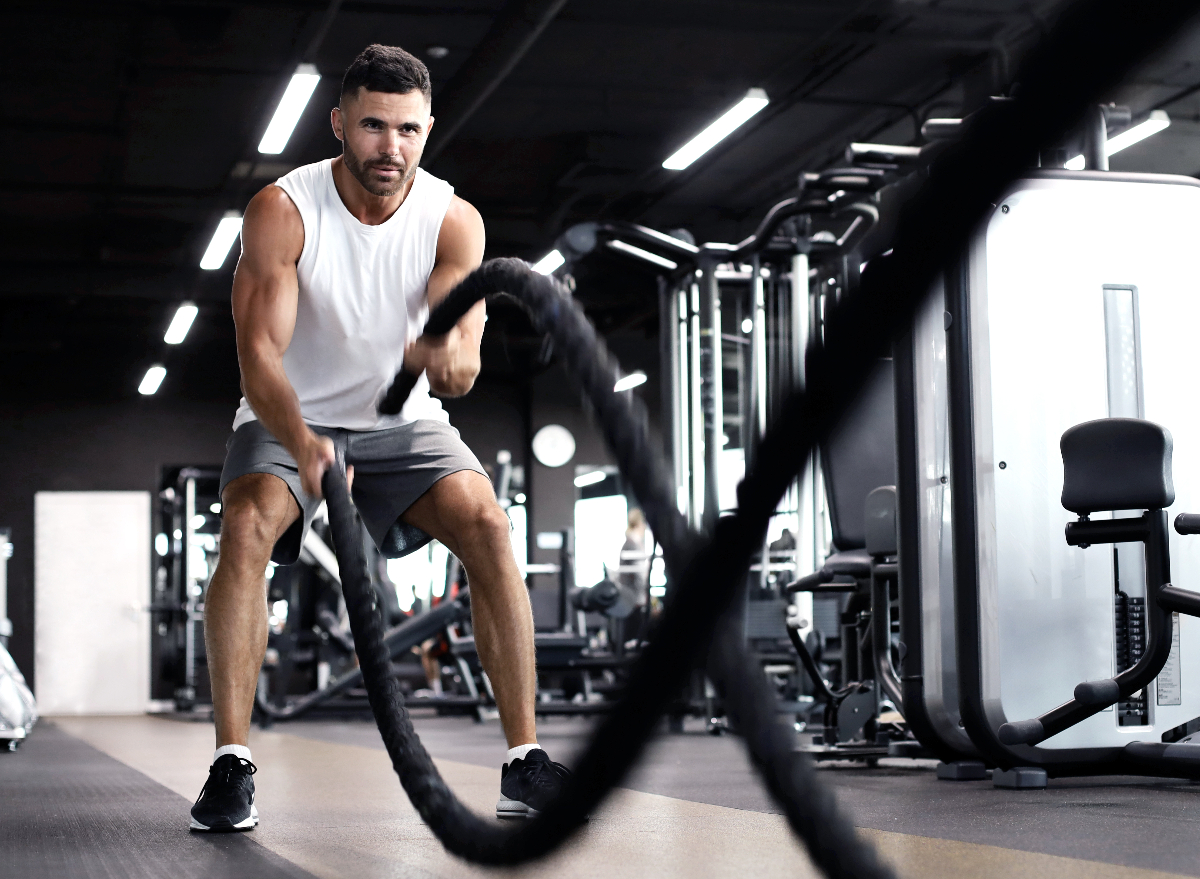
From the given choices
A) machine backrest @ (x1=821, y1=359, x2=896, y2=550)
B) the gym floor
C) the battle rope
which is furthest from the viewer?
machine backrest @ (x1=821, y1=359, x2=896, y2=550)

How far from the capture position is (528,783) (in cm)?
196

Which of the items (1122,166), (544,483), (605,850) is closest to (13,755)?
(605,850)

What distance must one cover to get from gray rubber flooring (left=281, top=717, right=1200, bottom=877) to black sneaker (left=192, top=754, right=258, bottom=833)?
1.68 ft

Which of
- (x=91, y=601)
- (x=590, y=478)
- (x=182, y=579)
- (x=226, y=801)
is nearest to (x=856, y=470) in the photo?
(x=226, y=801)

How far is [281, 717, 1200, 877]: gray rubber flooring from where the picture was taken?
188cm

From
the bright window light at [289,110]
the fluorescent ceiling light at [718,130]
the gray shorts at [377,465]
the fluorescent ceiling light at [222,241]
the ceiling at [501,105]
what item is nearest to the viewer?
the gray shorts at [377,465]

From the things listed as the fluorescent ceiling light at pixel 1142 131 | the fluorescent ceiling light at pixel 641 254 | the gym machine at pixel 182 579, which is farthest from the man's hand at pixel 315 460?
the gym machine at pixel 182 579

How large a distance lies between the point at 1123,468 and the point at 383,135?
1584 millimetres

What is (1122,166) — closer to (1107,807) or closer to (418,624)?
(418,624)

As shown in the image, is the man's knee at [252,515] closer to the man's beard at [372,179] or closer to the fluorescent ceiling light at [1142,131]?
the man's beard at [372,179]

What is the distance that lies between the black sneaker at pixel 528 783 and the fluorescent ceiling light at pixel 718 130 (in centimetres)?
559

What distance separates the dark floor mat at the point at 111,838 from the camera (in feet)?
5.63

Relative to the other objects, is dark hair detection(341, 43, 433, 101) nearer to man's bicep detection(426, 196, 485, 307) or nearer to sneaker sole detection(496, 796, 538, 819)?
man's bicep detection(426, 196, 485, 307)

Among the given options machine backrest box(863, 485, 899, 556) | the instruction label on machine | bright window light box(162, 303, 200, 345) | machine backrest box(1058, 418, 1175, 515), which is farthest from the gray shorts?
bright window light box(162, 303, 200, 345)
